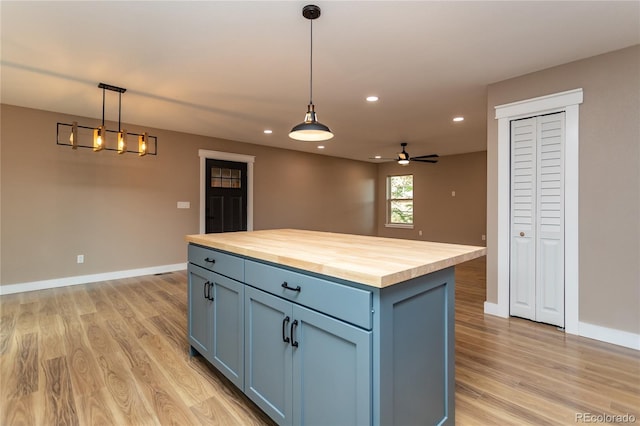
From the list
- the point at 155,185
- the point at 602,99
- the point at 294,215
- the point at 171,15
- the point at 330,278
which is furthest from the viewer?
the point at 294,215

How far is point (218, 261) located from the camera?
204cm

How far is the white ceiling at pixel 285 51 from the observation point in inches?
82.0

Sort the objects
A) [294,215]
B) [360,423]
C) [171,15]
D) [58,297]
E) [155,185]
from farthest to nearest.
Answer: [294,215], [155,185], [58,297], [171,15], [360,423]

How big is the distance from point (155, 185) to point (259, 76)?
3.12 meters

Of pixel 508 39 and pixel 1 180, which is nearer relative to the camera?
pixel 508 39

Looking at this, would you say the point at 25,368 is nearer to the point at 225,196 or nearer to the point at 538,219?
the point at 225,196

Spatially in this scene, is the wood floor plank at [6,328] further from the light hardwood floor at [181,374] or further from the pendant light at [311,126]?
the pendant light at [311,126]

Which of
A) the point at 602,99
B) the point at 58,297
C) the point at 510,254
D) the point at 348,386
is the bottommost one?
the point at 58,297

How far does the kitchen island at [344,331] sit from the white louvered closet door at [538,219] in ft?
6.28

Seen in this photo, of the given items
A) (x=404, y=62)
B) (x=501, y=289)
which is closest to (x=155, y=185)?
(x=404, y=62)

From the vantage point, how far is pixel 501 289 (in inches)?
127

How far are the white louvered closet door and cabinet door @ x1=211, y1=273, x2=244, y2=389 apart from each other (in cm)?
281

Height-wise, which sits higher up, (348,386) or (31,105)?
(31,105)

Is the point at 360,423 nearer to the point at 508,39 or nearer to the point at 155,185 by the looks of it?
the point at 508,39
